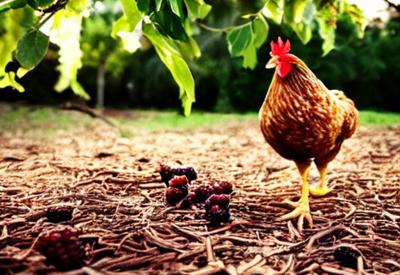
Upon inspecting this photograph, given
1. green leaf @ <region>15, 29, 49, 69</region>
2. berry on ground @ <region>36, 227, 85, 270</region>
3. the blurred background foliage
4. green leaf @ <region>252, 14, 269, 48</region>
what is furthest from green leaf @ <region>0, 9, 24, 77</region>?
the blurred background foliage

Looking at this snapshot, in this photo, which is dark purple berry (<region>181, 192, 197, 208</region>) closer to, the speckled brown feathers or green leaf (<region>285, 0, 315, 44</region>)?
the speckled brown feathers

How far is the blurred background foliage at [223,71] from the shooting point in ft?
30.5

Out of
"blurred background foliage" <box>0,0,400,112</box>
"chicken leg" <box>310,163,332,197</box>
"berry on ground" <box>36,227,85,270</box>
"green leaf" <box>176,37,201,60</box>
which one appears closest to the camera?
"berry on ground" <box>36,227,85,270</box>

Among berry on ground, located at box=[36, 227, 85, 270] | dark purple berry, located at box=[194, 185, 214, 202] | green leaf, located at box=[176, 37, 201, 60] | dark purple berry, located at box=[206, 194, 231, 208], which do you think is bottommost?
berry on ground, located at box=[36, 227, 85, 270]

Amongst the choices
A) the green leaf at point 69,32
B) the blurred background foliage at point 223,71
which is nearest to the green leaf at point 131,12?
the green leaf at point 69,32

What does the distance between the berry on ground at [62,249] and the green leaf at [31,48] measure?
1.60 ft

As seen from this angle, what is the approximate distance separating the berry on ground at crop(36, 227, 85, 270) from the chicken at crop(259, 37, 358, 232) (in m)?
0.70

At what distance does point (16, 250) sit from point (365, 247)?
2.88 feet

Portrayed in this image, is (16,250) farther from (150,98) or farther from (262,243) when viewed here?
(150,98)

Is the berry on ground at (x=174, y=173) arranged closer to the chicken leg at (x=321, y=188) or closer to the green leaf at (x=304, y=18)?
the chicken leg at (x=321, y=188)

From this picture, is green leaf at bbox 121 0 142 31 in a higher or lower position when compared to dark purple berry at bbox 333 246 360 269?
higher

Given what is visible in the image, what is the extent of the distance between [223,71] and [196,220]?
9467 mm

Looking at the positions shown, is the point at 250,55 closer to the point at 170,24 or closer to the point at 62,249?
the point at 170,24

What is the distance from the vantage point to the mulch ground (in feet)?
3.50
